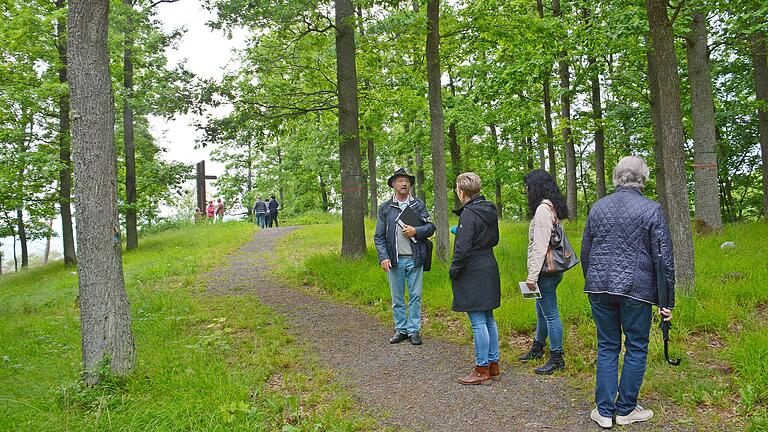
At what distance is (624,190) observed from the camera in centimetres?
379

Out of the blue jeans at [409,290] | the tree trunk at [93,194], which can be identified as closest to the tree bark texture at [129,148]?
the tree trunk at [93,194]

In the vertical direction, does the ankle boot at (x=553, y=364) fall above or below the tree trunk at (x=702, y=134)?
below

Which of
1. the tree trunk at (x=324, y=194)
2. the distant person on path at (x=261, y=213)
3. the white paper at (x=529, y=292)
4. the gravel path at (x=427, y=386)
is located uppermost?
the tree trunk at (x=324, y=194)

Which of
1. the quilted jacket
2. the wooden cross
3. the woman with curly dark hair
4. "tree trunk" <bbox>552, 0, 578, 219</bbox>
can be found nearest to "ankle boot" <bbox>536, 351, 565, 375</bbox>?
the woman with curly dark hair

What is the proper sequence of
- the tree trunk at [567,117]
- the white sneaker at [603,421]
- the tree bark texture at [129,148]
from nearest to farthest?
the white sneaker at [603,421]
the tree trunk at [567,117]
the tree bark texture at [129,148]

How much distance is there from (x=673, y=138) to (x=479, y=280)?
3.14m

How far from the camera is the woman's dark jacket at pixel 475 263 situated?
4.69 metres

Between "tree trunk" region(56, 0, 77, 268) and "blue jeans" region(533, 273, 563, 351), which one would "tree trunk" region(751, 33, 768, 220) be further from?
"tree trunk" region(56, 0, 77, 268)

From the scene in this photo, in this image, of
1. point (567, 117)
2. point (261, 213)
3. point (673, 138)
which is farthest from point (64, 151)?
point (673, 138)

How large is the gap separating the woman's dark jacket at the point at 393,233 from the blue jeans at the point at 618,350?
98.3 inches

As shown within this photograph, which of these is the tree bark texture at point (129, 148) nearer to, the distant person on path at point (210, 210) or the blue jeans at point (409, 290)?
the distant person on path at point (210, 210)

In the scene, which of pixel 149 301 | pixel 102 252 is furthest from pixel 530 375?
pixel 149 301

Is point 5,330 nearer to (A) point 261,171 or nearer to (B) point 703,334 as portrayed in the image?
(B) point 703,334

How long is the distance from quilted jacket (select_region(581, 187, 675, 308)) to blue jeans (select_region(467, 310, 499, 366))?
1189mm
